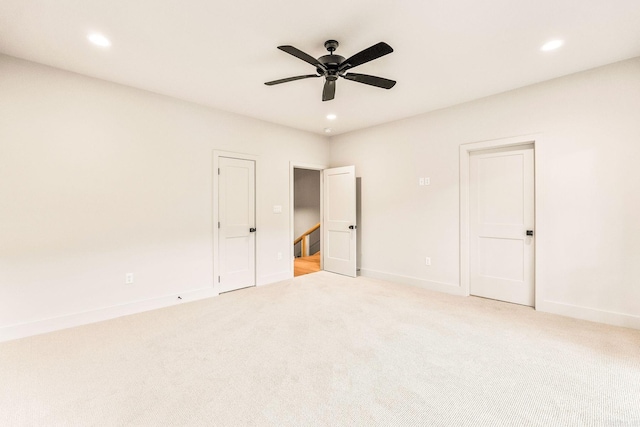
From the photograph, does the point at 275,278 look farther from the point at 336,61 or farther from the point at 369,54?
the point at 369,54

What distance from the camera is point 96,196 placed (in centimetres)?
309

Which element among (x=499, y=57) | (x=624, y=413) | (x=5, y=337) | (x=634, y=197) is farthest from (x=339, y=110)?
(x=5, y=337)

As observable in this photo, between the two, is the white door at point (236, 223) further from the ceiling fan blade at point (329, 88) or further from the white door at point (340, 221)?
the ceiling fan blade at point (329, 88)

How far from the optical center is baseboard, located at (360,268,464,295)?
13.3 feet

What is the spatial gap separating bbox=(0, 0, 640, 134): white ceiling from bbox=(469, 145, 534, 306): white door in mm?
965

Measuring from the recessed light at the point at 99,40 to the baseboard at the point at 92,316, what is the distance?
2.66 metres

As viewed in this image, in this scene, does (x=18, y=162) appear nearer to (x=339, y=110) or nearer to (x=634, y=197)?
(x=339, y=110)

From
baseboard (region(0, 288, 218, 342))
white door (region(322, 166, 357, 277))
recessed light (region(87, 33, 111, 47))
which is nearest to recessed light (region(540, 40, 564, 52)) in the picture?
white door (region(322, 166, 357, 277))

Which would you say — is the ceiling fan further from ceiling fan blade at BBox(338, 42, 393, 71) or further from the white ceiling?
the white ceiling

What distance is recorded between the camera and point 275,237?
4.77 m

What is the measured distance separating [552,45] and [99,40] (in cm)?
396

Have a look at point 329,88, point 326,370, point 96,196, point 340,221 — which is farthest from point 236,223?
point 326,370

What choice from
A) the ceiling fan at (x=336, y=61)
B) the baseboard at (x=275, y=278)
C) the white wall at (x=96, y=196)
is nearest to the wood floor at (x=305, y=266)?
the baseboard at (x=275, y=278)

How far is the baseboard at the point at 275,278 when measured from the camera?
15.0ft
